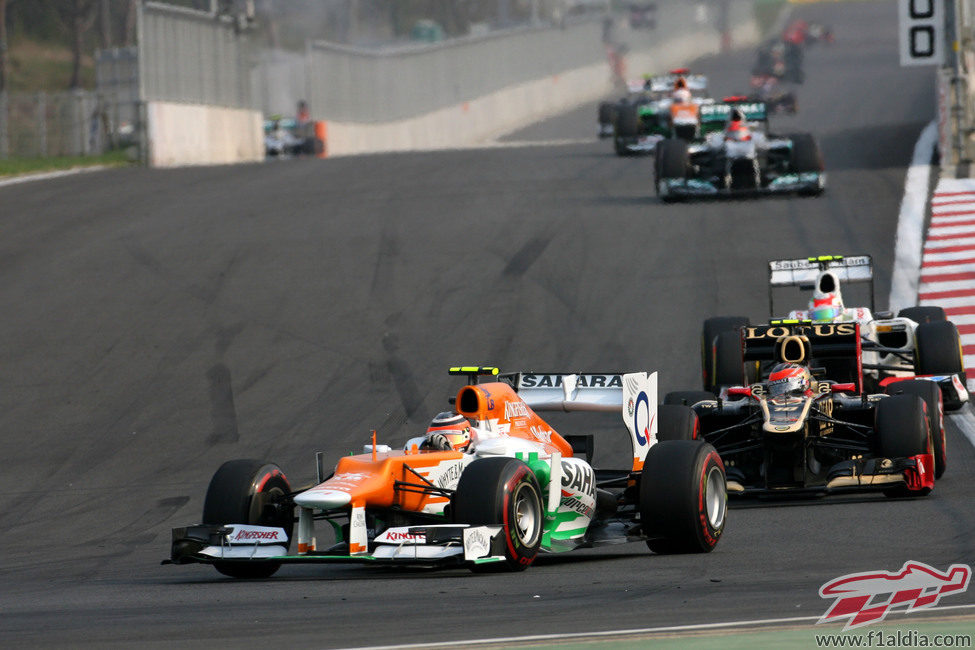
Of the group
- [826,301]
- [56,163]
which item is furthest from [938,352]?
[56,163]

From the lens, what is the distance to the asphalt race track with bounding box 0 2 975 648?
27.9ft

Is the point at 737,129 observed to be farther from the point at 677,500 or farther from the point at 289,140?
the point at 289,140

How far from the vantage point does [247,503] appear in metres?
9.81

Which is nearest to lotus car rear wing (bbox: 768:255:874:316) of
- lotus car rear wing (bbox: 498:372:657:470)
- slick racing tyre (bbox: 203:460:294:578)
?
A: lotus car rear wing (bbox: 498:372:657:470)

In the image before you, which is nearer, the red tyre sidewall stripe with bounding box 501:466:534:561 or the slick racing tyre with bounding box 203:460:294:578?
the red tyre sidewall stripe with bounding box 501:466:534:561

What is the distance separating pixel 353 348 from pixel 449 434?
9.74 m

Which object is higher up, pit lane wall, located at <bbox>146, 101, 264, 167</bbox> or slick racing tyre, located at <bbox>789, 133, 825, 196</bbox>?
pit lane wall, located at <bbox>146, 101, 264, 167</bbox>

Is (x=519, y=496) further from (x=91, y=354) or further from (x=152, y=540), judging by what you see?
(x=91, y=354)

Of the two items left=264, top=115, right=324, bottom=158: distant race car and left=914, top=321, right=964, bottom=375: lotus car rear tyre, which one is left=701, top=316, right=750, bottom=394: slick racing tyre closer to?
left=914, top=321, right=964, bottom=375: lotus car rear tyre

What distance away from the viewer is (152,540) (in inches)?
487

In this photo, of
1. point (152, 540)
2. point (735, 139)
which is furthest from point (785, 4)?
point (152, 540)

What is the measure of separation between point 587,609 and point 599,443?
7811 millimetres

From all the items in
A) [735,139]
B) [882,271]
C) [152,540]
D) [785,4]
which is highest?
[785,4]

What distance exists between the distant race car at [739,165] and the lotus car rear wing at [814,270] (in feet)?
34.9
